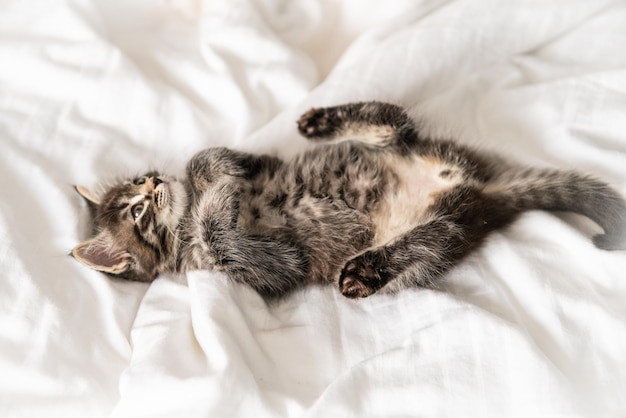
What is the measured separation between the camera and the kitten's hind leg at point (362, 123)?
1770 millimetres

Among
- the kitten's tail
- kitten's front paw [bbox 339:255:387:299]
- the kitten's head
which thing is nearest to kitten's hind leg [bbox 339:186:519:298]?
kitten's front paw [bbox 339:255:387:299]

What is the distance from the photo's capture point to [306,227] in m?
1.71

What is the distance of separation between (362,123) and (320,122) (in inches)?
5.6

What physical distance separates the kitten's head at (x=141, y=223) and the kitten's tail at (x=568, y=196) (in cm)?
104

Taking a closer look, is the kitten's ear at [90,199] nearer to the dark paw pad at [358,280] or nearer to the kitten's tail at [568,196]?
the dark paw pad at [358,280]

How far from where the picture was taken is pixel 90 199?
1712mm

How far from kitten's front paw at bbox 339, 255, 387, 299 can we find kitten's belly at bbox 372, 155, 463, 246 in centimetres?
16

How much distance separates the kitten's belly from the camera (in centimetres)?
170

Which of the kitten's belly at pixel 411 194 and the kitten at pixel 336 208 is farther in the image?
the kitten's belly at pixel 411 194

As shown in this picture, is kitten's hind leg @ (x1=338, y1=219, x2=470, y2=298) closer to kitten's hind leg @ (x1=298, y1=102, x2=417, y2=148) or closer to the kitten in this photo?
the kitten

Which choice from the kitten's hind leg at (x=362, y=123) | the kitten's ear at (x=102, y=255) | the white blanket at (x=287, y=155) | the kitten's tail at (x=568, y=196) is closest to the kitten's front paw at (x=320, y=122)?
the kitten's hind leg at (x=362, y=123)

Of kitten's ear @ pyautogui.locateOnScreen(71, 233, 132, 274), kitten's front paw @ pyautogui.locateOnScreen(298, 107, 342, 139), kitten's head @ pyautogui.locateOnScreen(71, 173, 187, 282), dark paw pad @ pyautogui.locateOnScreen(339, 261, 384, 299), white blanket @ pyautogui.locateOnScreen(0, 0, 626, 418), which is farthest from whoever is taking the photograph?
kitten's front paw @ pyautogui.locateOnScreen(298, 107, 342, 139)

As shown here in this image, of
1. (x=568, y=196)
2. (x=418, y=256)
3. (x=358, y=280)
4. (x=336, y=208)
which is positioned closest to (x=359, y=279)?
(x=358, y=280)

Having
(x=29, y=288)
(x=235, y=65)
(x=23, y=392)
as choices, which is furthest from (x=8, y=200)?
(x=235, y=65)
